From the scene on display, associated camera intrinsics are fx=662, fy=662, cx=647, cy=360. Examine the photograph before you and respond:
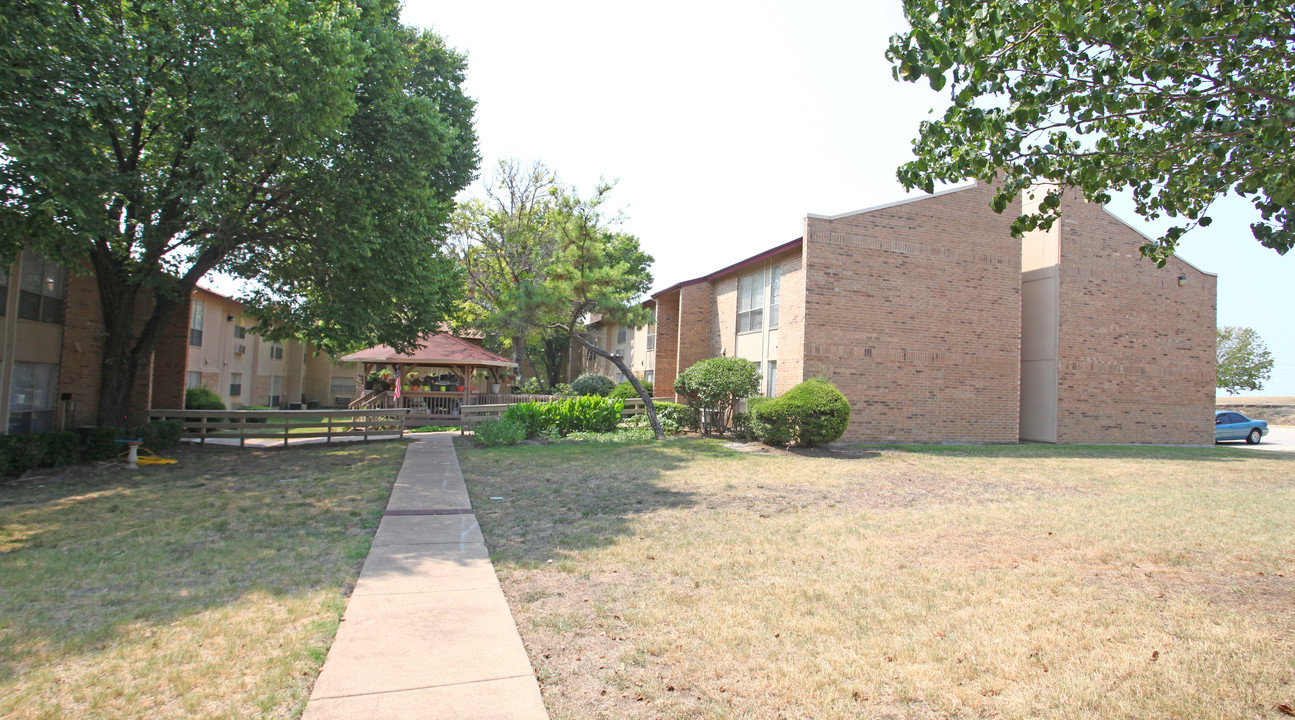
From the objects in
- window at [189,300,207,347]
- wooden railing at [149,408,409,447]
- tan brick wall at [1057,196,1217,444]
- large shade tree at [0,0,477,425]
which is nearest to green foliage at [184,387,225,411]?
window at [189,300,207,347]

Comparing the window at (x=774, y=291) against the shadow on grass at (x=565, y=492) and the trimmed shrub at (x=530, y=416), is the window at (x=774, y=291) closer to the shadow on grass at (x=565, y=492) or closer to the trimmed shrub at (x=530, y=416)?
the shadow on grass at (x=565, y=492)

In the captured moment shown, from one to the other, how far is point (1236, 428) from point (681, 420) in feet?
70.5

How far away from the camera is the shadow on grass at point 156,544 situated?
4984 millimetres

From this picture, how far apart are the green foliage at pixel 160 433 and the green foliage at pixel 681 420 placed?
13085mm

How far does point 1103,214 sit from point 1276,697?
22253mm

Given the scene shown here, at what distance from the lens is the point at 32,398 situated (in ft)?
45.2

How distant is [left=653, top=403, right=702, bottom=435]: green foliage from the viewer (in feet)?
69.5

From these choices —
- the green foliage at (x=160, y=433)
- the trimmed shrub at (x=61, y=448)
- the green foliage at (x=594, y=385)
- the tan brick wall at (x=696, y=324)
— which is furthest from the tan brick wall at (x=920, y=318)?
the trimmed shrub at (x=61, y=448)

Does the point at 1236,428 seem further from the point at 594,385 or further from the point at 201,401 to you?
the point at 201,401

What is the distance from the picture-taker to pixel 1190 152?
6.15 meters

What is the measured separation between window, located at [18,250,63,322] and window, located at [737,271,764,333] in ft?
60.6

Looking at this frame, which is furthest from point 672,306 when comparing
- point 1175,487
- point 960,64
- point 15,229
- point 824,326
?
point 960,64

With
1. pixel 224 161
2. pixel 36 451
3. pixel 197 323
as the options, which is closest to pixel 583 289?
pixel 224 161

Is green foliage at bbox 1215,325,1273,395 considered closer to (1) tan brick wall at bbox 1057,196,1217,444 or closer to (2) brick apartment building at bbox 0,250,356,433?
(1) tan brick wall at bbox 1057,196,1217,444
